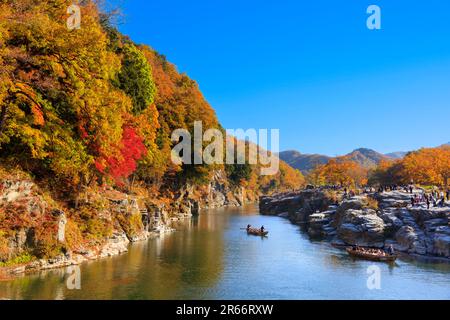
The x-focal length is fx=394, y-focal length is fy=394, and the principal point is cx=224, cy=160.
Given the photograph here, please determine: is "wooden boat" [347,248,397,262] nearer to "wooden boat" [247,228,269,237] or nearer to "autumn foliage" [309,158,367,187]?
"wooden boat" [247,228,269,237]

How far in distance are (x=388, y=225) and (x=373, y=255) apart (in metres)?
12.1

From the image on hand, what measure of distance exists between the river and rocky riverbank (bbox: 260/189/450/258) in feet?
15.4

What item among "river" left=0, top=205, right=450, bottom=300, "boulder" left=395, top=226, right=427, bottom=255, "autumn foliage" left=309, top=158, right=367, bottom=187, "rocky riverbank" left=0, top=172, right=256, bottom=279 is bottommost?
"river" left=0, top=205, right=450, bottom=300

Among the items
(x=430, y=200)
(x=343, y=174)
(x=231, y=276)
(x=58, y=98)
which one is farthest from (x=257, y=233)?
(x=343, y=174)

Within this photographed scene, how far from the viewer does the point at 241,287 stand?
28594 mm

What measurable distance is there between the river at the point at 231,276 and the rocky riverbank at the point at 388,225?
470 centimetres

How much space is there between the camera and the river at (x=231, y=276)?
26281 millimetres

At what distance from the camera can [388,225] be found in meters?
49.7

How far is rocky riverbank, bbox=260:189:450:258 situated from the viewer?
1725 inches

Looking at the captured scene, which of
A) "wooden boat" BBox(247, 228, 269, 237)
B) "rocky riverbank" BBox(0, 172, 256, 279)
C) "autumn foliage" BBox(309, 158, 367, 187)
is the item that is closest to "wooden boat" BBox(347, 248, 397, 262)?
"wooden boat" BBox(247, 228, 269, 237)

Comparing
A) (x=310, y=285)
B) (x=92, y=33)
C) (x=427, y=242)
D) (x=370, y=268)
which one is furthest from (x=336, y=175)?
(x=92, y=33)

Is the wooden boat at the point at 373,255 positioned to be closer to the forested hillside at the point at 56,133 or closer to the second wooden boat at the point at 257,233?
the second wooden boat at the point at 257,233

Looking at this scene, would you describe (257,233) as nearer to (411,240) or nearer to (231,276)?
(411,240)
